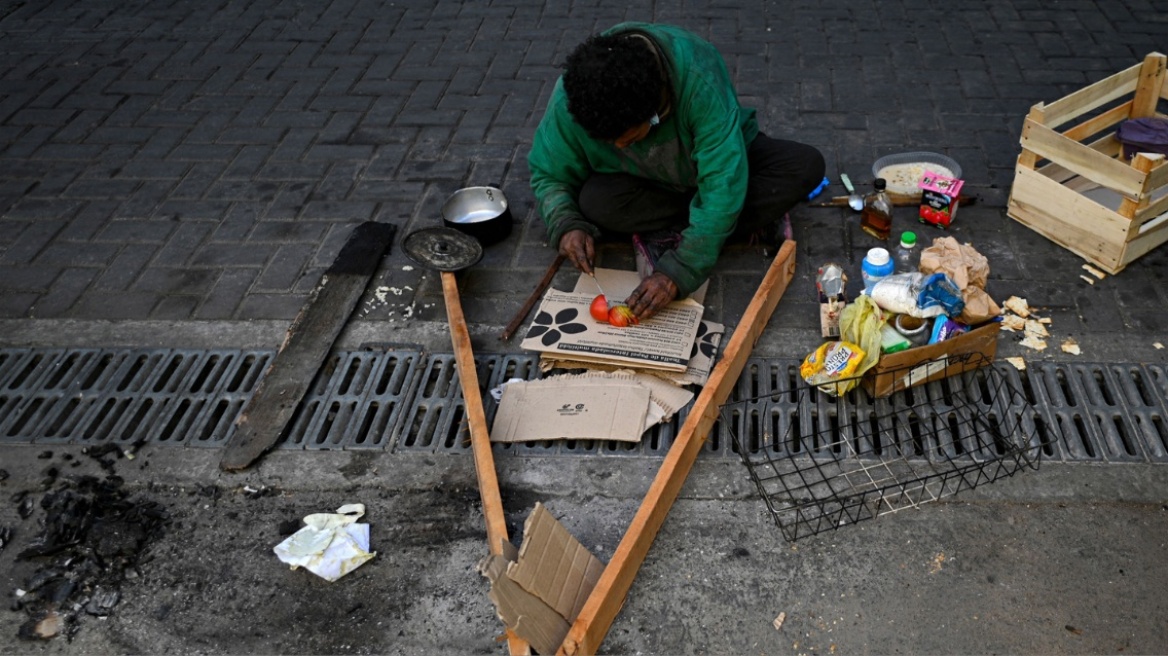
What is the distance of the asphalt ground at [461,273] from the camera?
274 centimetres

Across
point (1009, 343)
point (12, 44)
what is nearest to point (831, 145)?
point (1009, 343)

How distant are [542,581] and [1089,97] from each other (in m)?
3.16

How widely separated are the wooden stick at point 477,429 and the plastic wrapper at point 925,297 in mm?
1519

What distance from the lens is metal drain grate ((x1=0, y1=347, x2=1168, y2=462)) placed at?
3186mm

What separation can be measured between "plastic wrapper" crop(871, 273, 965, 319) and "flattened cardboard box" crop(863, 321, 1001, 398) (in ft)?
0.43

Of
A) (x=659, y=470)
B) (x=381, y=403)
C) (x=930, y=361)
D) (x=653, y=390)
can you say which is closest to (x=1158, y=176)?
(x=930, y=361)

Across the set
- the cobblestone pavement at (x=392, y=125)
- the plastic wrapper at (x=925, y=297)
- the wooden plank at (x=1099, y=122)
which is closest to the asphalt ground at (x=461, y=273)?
the cobblestone pavement at (x=392, y=125)

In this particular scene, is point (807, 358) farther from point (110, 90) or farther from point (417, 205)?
point (110, 90)

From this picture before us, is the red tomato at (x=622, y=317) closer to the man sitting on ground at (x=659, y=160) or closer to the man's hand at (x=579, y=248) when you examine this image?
the man sitting on ground at (x=659, y=160)

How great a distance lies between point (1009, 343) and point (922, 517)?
97 centimetres

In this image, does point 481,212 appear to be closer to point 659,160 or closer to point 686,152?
point 659,160

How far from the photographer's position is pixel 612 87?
3.00m

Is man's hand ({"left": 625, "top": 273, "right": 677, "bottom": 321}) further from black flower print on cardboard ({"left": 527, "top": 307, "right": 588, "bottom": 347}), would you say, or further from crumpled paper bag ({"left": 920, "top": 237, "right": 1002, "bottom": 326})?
crumpled paper bag ({"left": 920, "top": 237, "right": 1002, "bottom": 326})

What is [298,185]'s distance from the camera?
15.7 ft
